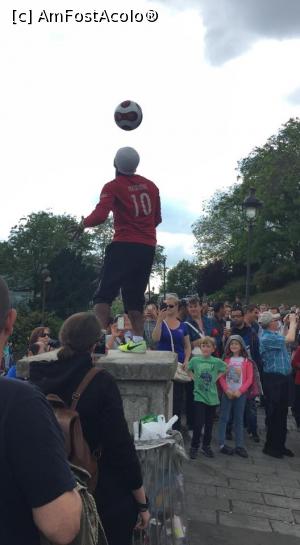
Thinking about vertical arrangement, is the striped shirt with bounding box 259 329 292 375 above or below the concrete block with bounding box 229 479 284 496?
above

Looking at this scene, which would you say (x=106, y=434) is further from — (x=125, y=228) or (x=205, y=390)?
(x=205, y=390)

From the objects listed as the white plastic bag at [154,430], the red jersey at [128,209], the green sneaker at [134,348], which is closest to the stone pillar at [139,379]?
the green sneaker at [134,348]

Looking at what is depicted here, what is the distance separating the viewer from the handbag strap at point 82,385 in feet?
8.15

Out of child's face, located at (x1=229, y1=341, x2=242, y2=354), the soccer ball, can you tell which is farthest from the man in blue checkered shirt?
the soccer ball

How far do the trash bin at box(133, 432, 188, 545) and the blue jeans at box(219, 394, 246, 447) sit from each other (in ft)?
11.9

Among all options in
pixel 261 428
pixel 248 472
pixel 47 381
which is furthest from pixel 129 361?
pixel 261 428

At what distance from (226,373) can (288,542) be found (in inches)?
115

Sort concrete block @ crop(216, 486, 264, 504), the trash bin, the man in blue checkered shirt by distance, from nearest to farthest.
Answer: the trash bin, concrete block @ crop(216, 486, 264, 504), the man in blue checkered shirt

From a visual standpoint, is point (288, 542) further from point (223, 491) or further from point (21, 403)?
point (21, 403)

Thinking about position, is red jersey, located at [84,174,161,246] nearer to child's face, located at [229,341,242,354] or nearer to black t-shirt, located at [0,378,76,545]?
child's face, located at [229,341,242,354]

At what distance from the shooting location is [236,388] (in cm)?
693

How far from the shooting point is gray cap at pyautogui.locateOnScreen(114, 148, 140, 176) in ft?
16.1

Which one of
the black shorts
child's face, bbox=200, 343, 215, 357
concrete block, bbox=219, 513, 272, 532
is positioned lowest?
concrete block, bbox=219, 513, 272, 532

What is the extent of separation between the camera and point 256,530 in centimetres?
444
